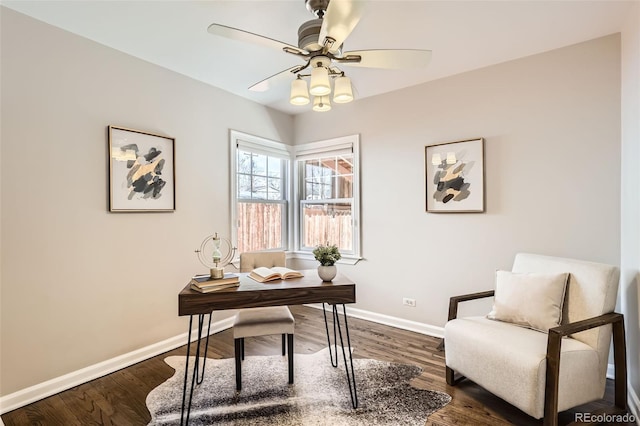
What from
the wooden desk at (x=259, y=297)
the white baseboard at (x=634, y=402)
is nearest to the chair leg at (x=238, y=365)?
the wooden desk at (x=259, y=297)

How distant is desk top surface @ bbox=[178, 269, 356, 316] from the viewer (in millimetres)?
1770

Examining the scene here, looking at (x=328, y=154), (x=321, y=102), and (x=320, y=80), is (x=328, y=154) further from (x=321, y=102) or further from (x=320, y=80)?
(x=320, y=80)

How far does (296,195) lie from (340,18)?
3.16 m

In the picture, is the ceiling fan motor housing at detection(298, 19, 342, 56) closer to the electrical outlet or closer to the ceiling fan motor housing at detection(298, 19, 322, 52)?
the ceiling fan motor housing at detection(298, 19, 322, 52)

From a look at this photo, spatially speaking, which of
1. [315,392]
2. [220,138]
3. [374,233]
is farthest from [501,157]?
[220,138]

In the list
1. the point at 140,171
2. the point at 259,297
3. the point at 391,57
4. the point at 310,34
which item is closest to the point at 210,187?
the point at 140,171

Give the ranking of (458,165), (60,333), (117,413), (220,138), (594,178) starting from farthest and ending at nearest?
(220,138)
(458,165)
(594,178)
(60,333)
(117,413)

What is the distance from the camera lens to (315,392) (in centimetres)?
220

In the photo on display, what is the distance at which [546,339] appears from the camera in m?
1.96

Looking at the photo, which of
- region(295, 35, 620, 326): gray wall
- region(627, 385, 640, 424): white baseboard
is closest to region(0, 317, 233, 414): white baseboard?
region(295, 35, 620, 326): gray wall

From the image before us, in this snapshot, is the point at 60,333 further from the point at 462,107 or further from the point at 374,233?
the point at 462,107

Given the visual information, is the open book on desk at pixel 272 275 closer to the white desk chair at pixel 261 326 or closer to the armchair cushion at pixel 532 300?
the white desk chair at pixel 261 326

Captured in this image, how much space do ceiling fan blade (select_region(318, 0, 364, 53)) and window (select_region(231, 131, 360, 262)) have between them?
2351 mm

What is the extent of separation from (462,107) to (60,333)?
3.90 m
